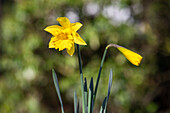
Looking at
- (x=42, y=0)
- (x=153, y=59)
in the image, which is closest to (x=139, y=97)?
(x=153, y=59)

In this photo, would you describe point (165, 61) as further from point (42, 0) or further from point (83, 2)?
point (42, 0)

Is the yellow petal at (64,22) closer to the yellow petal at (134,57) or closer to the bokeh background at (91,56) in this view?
the yellow petal at (134,57)

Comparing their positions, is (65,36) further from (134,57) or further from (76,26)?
(134,57)

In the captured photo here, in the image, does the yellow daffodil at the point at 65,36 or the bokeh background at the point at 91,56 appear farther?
the bokeh background at the point at 91,56

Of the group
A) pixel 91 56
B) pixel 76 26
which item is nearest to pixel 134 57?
pixel 76 26

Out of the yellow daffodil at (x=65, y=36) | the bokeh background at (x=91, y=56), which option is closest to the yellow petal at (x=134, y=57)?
the yellow daffodil at (x=65, y=36)
